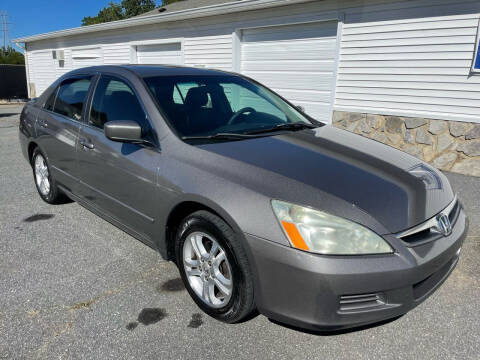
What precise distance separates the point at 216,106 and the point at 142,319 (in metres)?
1.72

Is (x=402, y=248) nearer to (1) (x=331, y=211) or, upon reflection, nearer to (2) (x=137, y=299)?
(1) (x=331, y=211)

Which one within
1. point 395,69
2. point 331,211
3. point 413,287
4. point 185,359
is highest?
point 395,69

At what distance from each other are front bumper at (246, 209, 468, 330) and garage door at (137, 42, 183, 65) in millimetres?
9841

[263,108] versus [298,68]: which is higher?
[298,68]

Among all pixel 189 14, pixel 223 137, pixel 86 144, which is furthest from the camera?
pixel 189 14

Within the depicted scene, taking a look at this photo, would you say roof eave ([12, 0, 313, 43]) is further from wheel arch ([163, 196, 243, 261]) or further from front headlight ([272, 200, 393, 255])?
front headlight ([272, 200, 393, 255])

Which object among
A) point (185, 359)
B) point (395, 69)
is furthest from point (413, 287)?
point (395, 69)

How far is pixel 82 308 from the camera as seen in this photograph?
2.50m

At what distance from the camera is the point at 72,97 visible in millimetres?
3801

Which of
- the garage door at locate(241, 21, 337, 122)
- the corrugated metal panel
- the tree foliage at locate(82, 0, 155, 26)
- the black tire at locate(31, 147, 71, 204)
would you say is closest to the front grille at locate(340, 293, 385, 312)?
the black tire at locate(31, 147, 71, 204)

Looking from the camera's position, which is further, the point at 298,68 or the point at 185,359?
the point at 298,68

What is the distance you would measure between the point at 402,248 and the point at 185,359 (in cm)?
132

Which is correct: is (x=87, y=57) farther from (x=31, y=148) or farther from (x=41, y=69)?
(x=31, y=148)

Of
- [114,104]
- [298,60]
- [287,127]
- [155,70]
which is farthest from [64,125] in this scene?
[298,60]
